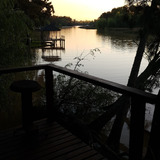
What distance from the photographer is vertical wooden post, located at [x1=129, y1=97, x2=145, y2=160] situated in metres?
1.64

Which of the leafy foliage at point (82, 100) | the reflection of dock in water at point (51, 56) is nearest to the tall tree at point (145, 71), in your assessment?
the leafy foliage at point (82, 100)

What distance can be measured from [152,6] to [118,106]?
2.49 m

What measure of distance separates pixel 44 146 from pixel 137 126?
1.32m

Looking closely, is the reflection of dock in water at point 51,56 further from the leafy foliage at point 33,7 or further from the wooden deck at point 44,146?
the wooden deck at point 44,146

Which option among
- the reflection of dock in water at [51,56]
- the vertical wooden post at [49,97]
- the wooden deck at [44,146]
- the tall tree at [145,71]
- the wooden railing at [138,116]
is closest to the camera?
the wooden railing at [138,116]

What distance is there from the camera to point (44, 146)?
2461 mm

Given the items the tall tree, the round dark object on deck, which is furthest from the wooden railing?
the tall tree

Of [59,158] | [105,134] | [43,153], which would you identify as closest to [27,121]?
[43,153]

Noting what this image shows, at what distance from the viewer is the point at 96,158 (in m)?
2.24

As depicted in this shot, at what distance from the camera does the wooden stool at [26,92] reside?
8.07 feet

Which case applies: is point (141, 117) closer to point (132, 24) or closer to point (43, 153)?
point (43, 153)

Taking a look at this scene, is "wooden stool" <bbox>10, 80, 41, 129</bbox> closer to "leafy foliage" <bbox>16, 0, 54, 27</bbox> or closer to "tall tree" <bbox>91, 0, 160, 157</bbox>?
"tall tree" <bbox>91, 0, 160, 157</bbox>

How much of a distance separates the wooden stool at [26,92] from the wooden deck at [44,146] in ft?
0.62

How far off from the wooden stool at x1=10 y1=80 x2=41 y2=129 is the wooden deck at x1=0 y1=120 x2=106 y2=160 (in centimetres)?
19
